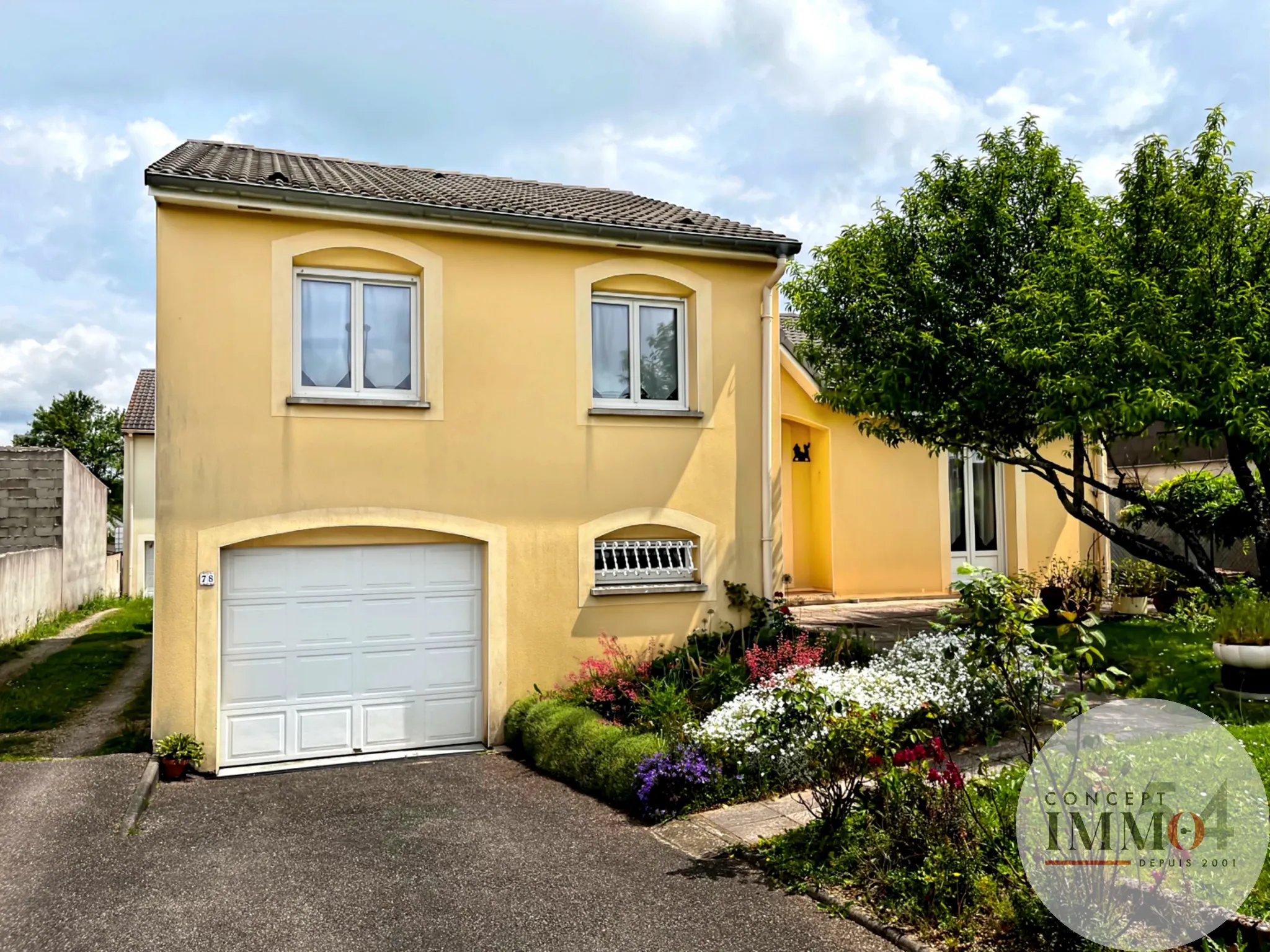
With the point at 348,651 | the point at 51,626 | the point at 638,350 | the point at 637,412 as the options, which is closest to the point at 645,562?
the point at 637,412

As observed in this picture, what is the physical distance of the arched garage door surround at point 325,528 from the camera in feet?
29.2

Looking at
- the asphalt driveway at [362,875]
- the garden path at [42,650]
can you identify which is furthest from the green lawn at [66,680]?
the asphalt driveway at [362,875]

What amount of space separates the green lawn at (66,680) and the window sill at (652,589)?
6504 millimetres

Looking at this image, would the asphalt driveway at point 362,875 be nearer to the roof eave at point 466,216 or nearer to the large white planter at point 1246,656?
the large white planter at point 1246,656

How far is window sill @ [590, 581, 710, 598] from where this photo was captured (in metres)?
10.2

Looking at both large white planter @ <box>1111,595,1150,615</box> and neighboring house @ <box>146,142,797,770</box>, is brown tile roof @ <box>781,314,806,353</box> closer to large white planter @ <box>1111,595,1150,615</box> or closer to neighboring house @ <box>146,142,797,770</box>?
neighboring house @ <box>146,142,797,770</box>

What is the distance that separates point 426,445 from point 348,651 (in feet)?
7.70

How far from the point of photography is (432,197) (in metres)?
9.91

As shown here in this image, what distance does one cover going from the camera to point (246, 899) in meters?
5.75

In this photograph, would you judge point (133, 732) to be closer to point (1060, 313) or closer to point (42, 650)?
point (42, 650)

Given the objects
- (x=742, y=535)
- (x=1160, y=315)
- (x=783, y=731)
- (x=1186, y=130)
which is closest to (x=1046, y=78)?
(x=1186, y=130)

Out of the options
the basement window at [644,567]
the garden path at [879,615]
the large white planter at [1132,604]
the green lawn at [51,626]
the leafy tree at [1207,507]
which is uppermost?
the leafy tree at [1207,507]

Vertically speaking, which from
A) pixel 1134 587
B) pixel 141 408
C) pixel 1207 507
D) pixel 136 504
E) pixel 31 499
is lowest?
pixel 1134 587

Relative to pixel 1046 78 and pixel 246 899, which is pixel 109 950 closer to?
pixel 246 899
